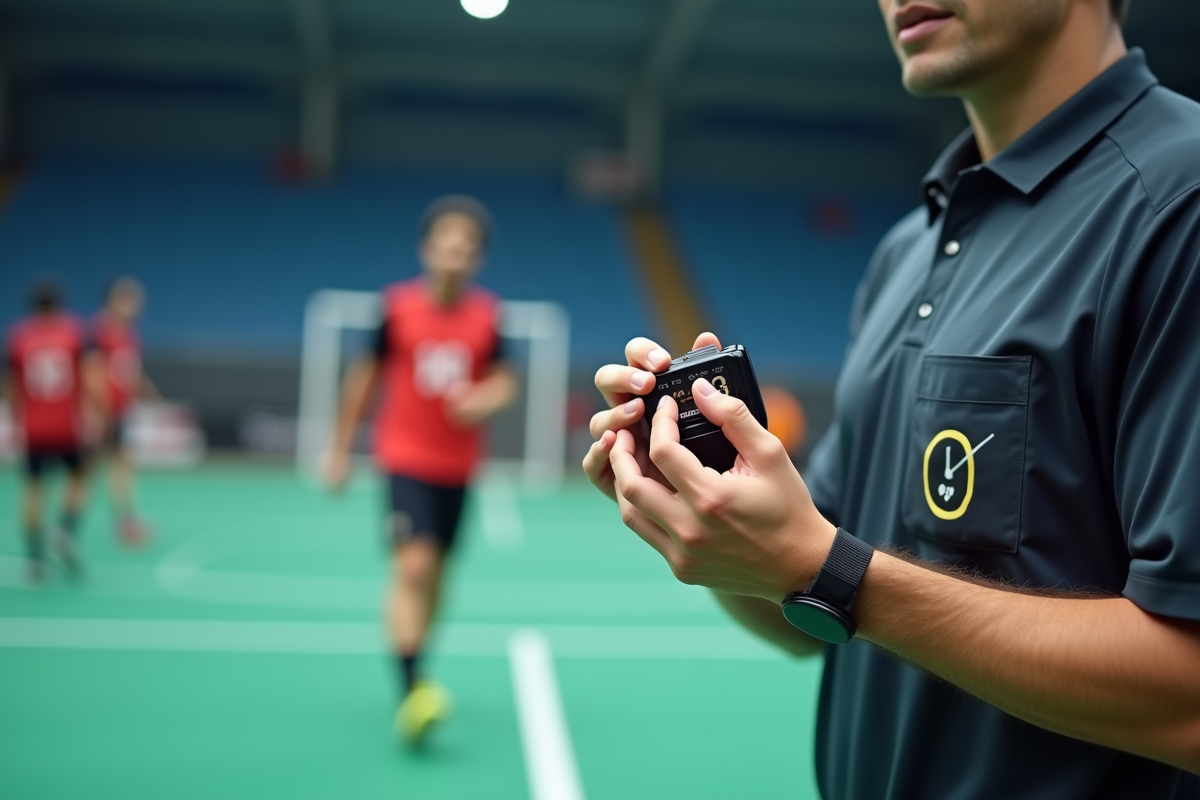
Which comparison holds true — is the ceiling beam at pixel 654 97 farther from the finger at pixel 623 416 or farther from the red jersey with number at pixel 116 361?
the finger at pixel 623 416

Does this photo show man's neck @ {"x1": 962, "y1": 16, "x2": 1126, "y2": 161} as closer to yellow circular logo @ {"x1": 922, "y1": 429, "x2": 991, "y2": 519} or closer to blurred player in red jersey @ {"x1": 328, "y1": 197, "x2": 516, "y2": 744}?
yellow circular logo @ {"x1": 922, "y1": 429, "x2": 991, "y2": 519}

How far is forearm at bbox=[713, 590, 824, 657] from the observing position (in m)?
1.54

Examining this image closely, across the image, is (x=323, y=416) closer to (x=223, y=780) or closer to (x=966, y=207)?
(x=223, y=780)

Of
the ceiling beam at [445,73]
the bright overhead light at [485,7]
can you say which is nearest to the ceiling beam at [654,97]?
the ceiling beam at [445,73]

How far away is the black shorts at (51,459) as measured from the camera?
7.20 meters

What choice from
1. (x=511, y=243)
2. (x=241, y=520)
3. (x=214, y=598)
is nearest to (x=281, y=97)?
(x=511, y=243)

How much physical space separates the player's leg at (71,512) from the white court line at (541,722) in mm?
3431

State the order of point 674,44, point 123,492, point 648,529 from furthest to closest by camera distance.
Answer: point 674,44 < point 123,492 < point 648,529

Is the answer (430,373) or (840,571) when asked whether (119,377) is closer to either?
(430,373)

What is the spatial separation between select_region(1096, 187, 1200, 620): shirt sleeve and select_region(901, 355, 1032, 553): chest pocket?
4.3 inches

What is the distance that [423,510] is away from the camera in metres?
4.69

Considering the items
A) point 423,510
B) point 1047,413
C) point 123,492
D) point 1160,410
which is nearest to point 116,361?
point 123,492

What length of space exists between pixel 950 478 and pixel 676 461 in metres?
0.42

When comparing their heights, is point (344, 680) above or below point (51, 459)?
below
